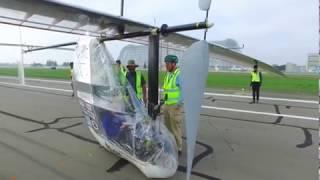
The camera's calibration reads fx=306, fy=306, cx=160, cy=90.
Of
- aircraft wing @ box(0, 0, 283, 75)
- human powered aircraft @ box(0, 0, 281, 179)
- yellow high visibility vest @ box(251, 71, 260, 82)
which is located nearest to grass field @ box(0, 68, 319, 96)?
aircraft wing @ box(0, 0, 283, 75)

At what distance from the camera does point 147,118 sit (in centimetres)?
490

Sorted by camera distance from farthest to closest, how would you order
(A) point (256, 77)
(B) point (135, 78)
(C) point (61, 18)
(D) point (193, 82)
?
(A) point (256, 77) → (B) point (135, 78) → (C) point (61, 18) → (D) point (193, 82)

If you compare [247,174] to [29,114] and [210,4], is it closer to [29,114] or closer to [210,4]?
[210,4]

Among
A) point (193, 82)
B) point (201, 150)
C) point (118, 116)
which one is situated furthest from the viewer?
point (201, 150)

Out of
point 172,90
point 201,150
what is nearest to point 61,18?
point 172,90

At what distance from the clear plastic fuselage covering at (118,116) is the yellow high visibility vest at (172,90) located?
3.39 ft

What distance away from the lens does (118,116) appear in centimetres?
497

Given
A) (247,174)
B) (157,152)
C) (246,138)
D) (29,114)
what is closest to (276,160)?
(247,174)

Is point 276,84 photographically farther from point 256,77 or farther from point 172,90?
point 172,90

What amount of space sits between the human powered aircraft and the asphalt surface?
1.54ft

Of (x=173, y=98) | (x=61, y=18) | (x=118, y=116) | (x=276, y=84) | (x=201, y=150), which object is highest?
(x=61, y=18)

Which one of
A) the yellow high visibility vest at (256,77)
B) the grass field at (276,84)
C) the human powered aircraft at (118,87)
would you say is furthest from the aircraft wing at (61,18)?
the yellow high visibility vest at (256,77)

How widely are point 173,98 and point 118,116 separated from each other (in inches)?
56.2

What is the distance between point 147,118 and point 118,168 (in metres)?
1.12
